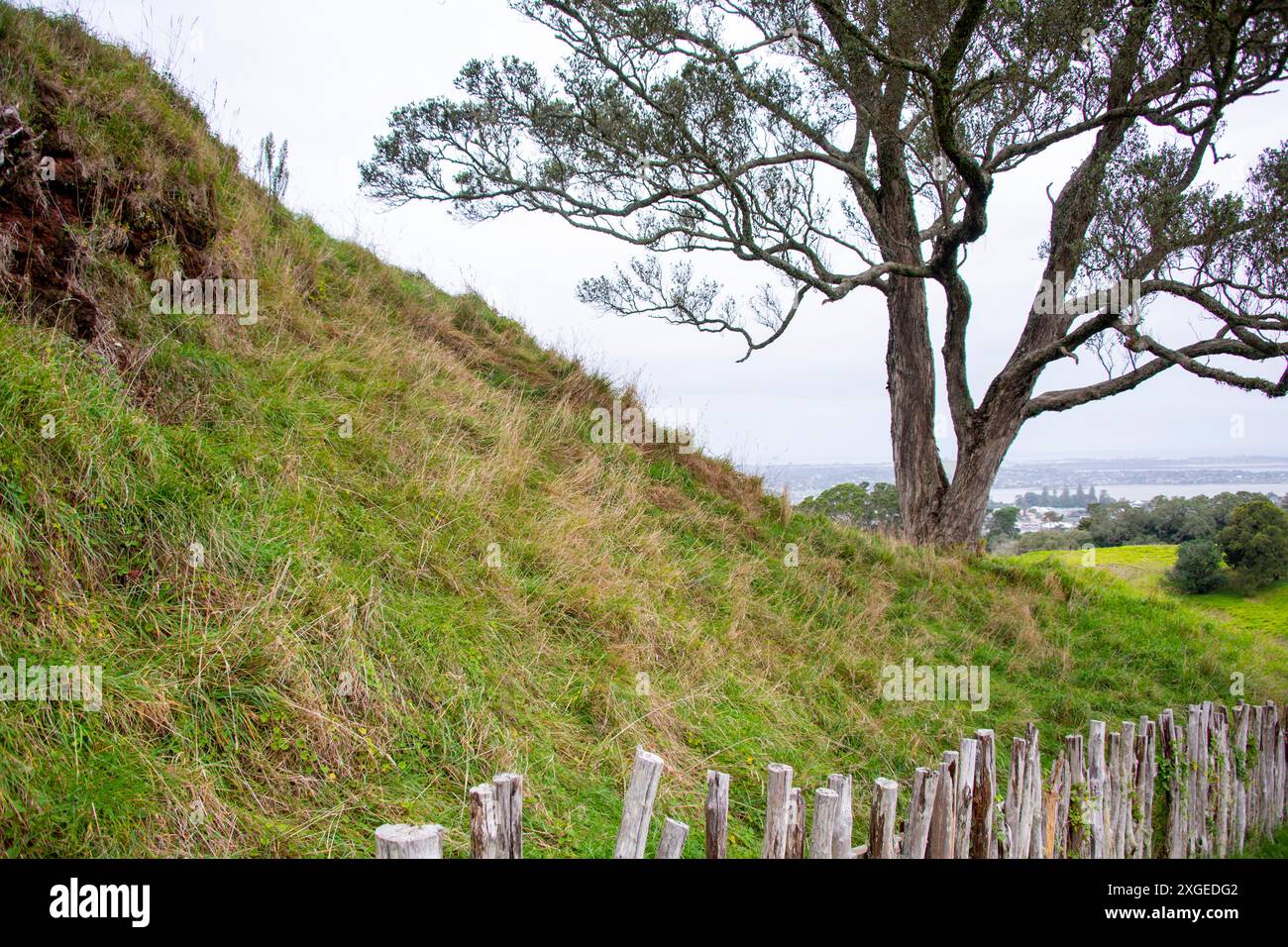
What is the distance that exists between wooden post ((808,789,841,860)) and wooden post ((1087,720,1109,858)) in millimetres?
2105

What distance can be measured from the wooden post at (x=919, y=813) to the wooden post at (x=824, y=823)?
0.47m

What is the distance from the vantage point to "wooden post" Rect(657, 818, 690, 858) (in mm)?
2432

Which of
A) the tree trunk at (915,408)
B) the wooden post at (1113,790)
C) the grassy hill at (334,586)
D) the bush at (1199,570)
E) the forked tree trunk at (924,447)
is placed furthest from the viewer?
the bush at (1199,570)

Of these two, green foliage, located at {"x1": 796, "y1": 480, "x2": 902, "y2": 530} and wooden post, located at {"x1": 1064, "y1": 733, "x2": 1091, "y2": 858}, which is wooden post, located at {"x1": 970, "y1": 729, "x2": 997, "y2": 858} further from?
green foliage, located at {"x1": 796, "y1": 480, "x2": 902, "y2": 530}

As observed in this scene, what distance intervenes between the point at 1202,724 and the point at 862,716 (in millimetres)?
2069

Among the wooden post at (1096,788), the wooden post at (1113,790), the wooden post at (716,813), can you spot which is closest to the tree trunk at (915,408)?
the wooden post at (1113,790)

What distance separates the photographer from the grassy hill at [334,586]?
3023mm

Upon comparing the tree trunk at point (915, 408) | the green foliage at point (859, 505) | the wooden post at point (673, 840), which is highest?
the tree trunk at point (915, 408)

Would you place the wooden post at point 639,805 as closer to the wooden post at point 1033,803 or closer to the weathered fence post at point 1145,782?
the wooden post at point 1033,803

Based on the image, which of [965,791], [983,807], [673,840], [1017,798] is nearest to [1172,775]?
[1017,798]

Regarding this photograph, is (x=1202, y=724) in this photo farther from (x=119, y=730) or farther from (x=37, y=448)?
(x=37, y=448)

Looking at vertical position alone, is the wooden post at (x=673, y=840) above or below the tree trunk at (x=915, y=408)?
below

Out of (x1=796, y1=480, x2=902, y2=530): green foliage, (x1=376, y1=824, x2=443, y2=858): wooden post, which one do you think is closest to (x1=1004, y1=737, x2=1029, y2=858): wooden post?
(x1=376, y1=824, x2=443, y2=858): wooden post

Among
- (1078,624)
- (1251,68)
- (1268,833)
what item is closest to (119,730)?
(1268,833)
